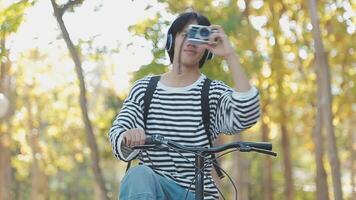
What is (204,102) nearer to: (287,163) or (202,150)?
(202,150)

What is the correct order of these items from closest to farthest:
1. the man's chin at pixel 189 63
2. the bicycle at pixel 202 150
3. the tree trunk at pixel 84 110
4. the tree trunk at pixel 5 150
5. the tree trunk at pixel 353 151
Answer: the bicycle at pixel 202 150, the man's chin at pixel 189 63, the tree trunk at pixel 84 110, the tree trunk at pixel 5 150, the tree trunk at pixel 353 151

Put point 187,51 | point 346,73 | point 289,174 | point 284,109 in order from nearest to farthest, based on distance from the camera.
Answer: point 187,51 → point 346,73 → point 284,109 → point 289,174

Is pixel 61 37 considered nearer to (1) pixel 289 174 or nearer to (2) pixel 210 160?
(2) pixel 210 160

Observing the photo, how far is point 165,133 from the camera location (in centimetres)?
306

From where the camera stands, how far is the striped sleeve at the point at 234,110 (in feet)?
9.38

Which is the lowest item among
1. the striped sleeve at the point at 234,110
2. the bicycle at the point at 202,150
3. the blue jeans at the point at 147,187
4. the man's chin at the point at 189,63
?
the blue jeans at the point at 147,187

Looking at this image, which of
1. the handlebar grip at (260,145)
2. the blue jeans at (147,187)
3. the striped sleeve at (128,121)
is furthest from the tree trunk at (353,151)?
the handlebar grip at (260,145)

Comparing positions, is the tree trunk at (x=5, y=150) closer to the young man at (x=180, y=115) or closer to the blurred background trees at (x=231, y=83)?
the blurred background trees at (x=231, y=83)

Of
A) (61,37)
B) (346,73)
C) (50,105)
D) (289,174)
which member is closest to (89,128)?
(61,37)

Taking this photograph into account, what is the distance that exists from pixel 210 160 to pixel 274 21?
42.2 feet

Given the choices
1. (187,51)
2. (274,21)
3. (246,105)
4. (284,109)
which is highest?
(274,21)

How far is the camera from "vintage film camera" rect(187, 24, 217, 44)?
9.66ft

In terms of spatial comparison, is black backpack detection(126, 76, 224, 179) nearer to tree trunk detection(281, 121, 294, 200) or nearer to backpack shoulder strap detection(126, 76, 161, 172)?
backpack shoulder strap detection(126, 76, 161, 172)

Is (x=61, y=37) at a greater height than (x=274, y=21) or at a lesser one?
lesser
